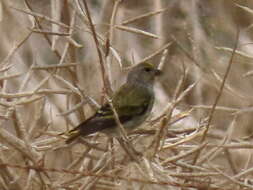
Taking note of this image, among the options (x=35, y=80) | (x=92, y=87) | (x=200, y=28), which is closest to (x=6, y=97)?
(x=92, y=87)

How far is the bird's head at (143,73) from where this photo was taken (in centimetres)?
498

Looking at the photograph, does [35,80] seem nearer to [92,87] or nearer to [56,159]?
[92,87]

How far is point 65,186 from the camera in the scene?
3.79m

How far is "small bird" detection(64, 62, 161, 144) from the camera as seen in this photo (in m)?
4.15

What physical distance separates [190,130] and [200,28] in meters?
3.08

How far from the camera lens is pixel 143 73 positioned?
502 centimetres

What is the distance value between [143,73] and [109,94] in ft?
2.75

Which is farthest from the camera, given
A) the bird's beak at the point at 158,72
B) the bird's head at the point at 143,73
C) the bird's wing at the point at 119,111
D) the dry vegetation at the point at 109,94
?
the bird's head at the point at 143,73

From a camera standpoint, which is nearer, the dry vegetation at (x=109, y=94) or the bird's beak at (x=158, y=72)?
the dry vegetation at (x=109, y=94)

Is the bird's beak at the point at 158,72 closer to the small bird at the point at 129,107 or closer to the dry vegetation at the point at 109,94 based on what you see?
the small bird at the point at 129,107

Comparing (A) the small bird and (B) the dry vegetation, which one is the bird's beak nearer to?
(A) the small bird

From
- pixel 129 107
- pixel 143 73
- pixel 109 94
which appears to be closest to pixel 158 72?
pixel 143 73

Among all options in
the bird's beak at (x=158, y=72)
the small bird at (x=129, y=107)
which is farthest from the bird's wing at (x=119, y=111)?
the bird's beak at (x=158, y=72)

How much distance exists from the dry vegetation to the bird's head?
97 mm
